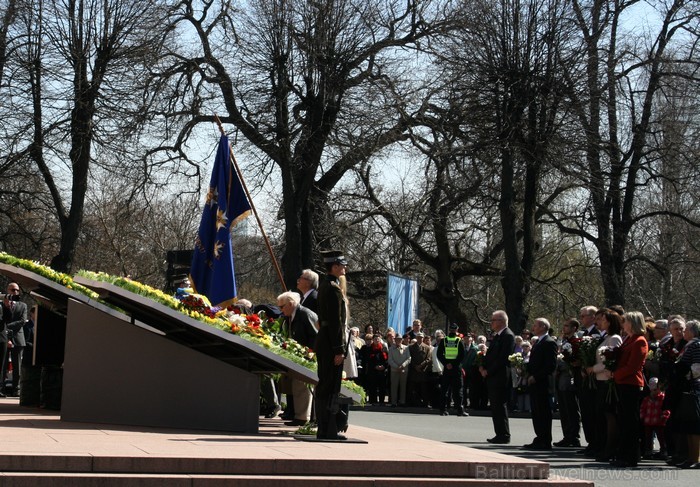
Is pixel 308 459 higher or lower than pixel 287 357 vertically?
lower

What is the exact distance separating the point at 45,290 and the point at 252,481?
705cm

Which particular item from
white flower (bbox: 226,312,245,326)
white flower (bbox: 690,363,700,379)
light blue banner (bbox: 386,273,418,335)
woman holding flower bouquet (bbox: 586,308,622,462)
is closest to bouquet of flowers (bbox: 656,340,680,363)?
white flower (bbox: 690,363,700,379)

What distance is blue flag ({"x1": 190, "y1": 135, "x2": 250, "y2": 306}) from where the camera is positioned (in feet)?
55.3

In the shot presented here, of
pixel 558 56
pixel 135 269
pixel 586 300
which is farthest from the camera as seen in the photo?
pixel 135 269

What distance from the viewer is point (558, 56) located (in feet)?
83.1

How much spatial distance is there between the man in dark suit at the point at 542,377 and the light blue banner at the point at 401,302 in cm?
1054

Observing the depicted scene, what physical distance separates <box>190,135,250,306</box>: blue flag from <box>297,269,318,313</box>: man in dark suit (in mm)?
2220

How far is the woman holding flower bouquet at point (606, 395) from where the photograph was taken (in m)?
14.2

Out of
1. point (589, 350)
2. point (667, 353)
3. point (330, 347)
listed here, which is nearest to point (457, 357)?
point (589, 350)

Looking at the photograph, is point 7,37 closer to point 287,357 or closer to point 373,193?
point 373,193

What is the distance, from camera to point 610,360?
45.7ft

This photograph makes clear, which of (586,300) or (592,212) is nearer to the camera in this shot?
(592,212)

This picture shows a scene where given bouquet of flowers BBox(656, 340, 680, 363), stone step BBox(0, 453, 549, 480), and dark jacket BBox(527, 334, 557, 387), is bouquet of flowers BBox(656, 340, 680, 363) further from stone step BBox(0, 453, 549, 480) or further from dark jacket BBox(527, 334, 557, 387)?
stone step BBox(0, 453, 549, 480)

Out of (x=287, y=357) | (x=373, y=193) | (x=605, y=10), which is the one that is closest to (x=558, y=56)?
(x=605, y=10)
